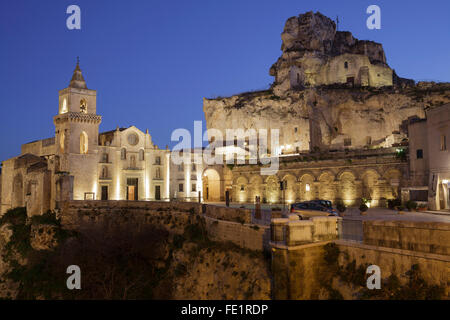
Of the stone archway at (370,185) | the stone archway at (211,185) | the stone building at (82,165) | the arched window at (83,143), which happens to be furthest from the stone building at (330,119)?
the arched window at (83,143)

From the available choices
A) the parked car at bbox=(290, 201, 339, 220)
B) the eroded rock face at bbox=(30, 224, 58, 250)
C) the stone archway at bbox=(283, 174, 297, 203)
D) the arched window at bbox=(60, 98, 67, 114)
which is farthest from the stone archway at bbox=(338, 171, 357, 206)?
the arched window at bbox=(60, 98, 67, 114)

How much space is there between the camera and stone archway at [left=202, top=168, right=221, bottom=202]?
40631 mm

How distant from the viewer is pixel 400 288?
10.3 meters

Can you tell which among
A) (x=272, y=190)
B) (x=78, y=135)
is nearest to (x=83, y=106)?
(x=78, y=135)

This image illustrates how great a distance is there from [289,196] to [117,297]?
18251mm

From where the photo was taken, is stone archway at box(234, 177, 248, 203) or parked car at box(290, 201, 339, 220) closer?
parked car at box(290, 201, 339, 220)

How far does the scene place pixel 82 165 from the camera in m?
37.6

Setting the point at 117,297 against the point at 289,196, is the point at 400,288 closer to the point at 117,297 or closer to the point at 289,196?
the point at 117,297

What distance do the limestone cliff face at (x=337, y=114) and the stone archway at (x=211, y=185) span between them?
911 cm

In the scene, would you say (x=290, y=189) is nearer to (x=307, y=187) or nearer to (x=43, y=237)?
(x=307, y=187)

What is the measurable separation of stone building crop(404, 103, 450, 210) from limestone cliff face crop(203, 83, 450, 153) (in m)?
14.8

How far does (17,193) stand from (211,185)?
73.5 feet

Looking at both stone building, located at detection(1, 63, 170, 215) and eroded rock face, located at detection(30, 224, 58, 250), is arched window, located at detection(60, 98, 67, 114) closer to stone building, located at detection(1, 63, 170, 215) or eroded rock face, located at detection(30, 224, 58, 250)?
stone building, located at detection(1, 63, 170, 215)

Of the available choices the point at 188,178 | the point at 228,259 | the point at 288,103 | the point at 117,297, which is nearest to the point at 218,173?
the point at 188,178
